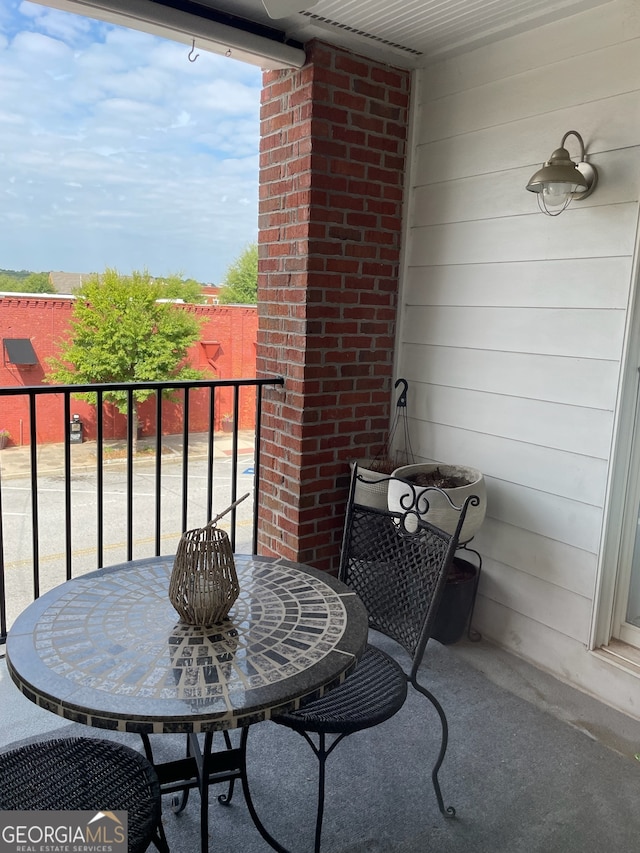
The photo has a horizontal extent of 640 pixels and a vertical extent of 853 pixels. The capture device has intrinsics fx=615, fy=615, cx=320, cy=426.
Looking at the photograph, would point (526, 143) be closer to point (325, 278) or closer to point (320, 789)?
point (325, 278)

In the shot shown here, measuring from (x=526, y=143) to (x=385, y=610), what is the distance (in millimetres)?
1813

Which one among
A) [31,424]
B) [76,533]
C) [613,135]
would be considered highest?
[613,135]

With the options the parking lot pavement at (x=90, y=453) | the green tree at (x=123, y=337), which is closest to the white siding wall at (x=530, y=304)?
the parking lot pavement at (x=90, y=453)

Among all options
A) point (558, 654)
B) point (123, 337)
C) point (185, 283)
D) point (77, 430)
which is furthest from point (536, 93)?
point (185, 283)

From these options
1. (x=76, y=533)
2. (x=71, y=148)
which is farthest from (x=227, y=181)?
(x=76, y=533)

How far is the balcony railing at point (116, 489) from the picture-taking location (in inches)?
86.7

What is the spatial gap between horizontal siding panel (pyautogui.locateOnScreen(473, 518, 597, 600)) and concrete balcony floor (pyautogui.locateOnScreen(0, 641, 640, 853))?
391 mm

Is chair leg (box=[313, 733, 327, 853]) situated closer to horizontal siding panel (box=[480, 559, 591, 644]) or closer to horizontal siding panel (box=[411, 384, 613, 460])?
horizontal siding panel (box=[480, 559, 591, 644])

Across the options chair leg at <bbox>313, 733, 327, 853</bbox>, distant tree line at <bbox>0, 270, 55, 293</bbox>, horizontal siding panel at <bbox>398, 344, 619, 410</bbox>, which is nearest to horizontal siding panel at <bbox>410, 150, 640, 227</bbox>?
horizontal siding panel at <bbox>398, 344, 619, 410</bbox>

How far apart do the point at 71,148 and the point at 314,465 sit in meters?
29.9

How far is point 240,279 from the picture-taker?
22.9m

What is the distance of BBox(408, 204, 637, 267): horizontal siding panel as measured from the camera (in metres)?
2.09

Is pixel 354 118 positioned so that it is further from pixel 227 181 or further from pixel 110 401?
pixel 227 181

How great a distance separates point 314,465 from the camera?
8.99ft
